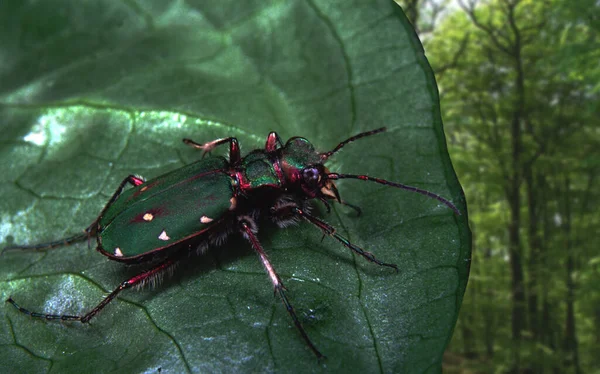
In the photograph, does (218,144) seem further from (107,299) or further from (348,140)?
(107,299)

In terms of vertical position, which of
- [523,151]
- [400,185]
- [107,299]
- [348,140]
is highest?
[523,151]

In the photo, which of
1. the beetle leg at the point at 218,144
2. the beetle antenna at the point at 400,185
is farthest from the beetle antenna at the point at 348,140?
the beetle leg at the point at 218,144

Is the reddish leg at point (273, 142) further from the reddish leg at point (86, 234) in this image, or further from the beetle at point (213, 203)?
the reddish leg at point (86, 234)

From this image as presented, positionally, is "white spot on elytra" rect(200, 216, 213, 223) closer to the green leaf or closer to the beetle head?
the green leaf

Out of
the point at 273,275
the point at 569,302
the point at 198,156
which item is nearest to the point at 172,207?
the point at 198,156

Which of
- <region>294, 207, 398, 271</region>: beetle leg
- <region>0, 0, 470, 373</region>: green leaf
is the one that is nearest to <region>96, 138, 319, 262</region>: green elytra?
<region>0, 0, 470, 373</region>: green leaf

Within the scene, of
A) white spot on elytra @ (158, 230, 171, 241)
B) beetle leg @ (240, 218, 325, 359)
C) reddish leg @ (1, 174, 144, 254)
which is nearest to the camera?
beetle leg @ (240, 218, 325, 359)
